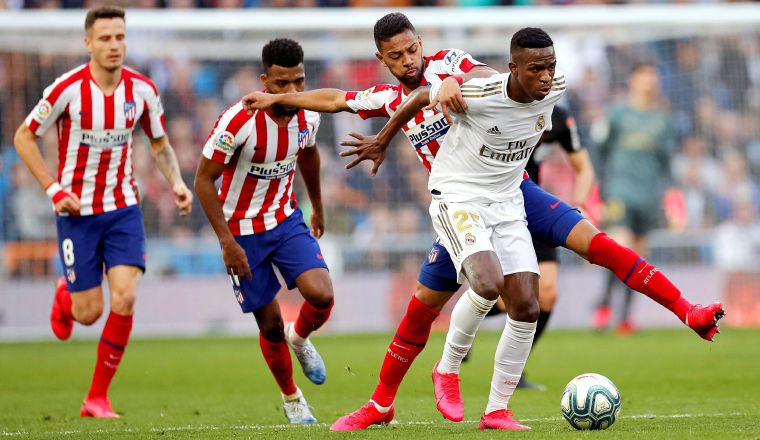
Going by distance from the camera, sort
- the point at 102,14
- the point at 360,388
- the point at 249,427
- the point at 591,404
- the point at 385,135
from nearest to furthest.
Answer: the point at 591,404, the point at 385,135, the point at 249,427, the point at 102,14, the point at 360,388

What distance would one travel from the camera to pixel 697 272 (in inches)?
645

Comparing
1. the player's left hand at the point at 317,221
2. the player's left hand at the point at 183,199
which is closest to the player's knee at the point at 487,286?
the player's left hand at the point at 317,221

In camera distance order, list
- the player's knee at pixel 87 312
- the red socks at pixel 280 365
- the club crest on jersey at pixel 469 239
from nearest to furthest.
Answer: the club crest on jersey at pixel 469 239
the red socks at pixel 280 365
the player's knee at pixel 87 312

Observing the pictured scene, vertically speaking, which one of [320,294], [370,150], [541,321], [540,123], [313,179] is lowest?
[541,321]

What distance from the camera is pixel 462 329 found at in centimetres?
666

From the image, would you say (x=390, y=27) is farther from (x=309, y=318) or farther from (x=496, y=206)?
(x=309, y=318)

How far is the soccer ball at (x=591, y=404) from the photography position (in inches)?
241

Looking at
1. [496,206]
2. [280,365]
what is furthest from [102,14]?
[496,206]

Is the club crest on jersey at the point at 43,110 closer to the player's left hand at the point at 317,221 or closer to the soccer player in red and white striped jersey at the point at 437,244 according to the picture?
the player's left hand at the point at 317,221

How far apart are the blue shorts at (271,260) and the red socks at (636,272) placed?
2.01 m

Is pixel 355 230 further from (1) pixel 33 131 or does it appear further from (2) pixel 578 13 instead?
(1) pixel 33 131

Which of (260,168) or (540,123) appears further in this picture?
(260,168)

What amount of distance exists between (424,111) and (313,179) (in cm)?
159

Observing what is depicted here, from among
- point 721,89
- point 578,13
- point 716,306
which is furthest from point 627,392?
point 721,89
